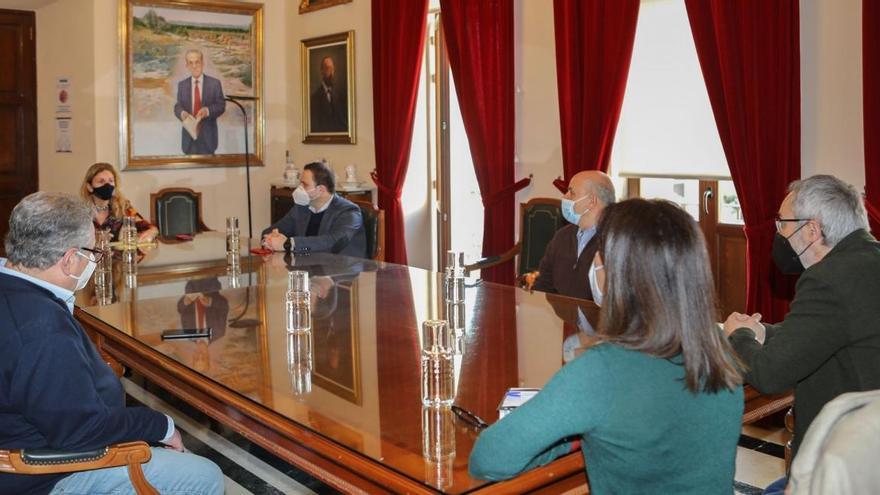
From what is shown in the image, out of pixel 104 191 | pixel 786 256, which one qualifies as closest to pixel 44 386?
pixel 786 256

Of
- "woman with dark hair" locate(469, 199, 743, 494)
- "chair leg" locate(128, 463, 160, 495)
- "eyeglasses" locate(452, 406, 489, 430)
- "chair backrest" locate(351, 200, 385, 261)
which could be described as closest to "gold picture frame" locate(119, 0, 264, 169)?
"chair backrest" locate(351, 200, 385, 261)

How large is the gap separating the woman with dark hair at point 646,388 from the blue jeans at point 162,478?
1.17 metres

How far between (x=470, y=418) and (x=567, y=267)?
7.64 ft

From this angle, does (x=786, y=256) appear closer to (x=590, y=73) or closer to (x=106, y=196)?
(x=590, y=73)

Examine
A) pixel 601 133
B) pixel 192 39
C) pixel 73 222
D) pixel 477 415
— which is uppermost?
pixel 192 39

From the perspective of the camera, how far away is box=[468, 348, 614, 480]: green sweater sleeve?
169 cm

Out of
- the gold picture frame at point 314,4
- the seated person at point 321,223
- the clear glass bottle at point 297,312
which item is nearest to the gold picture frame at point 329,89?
the gold picture frame at point 314,4

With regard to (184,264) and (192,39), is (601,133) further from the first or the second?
(192,39)

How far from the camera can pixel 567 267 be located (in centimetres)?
445

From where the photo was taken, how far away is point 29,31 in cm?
908

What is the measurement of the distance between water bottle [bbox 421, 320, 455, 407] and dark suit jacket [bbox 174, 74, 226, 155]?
6610 millimetres

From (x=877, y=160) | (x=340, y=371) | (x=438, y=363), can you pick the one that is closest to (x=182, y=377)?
(x=340, y=371)

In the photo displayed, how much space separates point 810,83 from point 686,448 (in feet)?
11.6

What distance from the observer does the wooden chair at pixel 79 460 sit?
2.31 meters
